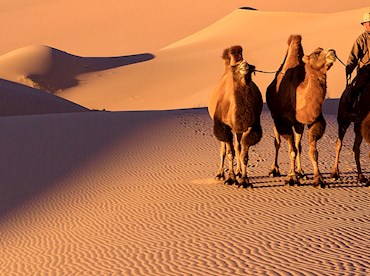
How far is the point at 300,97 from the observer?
42.4 ft

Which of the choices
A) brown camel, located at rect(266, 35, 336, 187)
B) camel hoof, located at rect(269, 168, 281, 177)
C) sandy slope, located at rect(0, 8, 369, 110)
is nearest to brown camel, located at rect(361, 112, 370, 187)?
brown camel, located at rect(266, 35, 336, 187)

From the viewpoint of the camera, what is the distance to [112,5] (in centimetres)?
16262

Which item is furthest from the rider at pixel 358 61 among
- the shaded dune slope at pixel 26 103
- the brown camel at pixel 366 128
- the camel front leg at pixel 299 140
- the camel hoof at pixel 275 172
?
the shaded dune slope at pixel 26 103

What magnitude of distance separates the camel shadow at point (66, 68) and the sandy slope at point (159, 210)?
133 feet

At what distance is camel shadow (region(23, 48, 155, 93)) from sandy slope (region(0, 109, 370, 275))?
40.7 meters

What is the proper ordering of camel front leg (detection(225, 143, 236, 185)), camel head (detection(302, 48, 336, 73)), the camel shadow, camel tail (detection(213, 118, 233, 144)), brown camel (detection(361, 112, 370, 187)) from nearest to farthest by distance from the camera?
camel head (detection(302, 48, 336, 73)), brown camel (detection(361, 112, 370, 187)), camel tail (detection(213, 118, 233, 144)), camel front leg (detection(225, 143, 236, 185)), the camel shadow

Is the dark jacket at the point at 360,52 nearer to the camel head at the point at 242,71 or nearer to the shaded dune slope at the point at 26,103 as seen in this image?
the camel head at the point at 242,71

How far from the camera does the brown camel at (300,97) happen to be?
12609 millimetres

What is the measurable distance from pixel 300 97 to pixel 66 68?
2257 inches

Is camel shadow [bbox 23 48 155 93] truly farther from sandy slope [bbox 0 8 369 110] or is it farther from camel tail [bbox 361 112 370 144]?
camel tail [bbox 361 112 370 144]

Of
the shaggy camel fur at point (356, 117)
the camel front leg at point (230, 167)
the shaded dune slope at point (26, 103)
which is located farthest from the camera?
the shaded dune slope at point (26, 103)

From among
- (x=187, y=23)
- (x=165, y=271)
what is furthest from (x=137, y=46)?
(x=165, y=271)

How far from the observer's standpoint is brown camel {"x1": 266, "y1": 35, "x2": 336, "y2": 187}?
12.6 m

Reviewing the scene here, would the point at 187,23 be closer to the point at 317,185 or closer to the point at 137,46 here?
the point at 137,46
